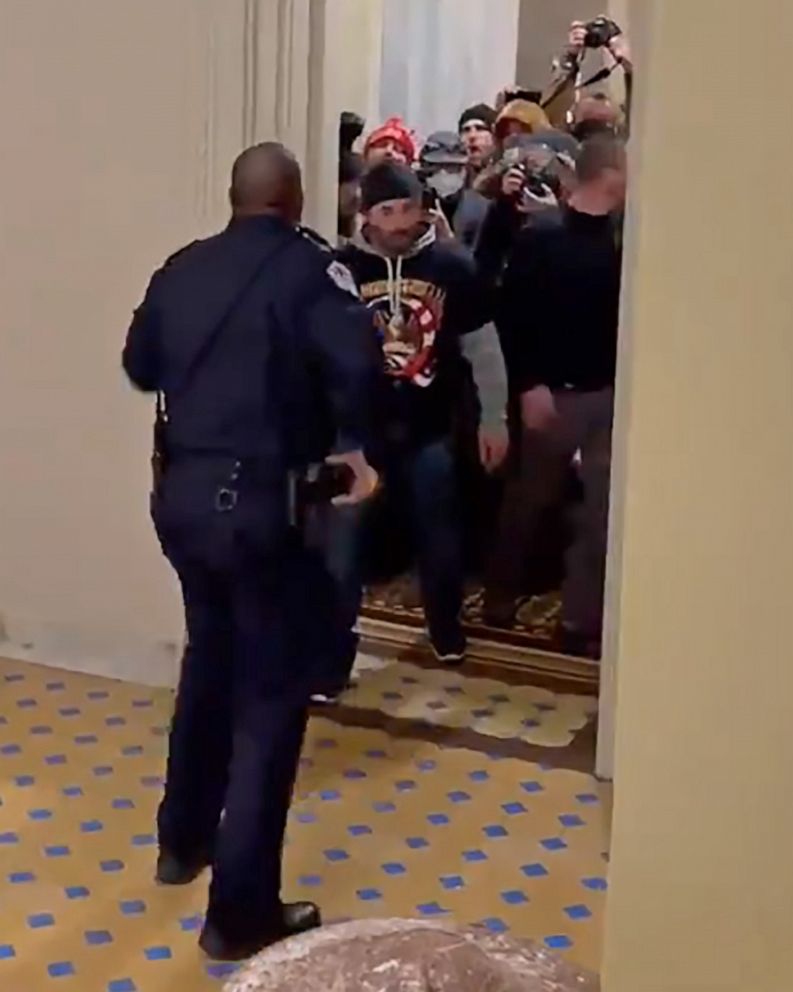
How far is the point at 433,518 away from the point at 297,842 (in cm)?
117

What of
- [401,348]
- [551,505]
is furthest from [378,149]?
[551,505]

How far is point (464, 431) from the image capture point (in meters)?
4.40

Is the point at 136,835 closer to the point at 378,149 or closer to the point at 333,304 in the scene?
the point at 333,304

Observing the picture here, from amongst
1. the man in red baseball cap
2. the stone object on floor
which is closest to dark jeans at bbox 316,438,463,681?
the man in red baseball cap

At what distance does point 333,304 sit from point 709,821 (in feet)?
4.77

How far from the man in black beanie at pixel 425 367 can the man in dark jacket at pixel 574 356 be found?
0.14 m

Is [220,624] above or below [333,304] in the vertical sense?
below

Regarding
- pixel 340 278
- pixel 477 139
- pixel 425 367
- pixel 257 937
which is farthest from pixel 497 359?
pixel 257 937

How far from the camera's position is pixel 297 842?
316 centimetres

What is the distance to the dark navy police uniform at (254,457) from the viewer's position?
8.41 ft

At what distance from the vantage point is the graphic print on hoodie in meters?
3.84

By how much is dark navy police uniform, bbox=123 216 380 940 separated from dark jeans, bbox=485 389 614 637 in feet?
5.00

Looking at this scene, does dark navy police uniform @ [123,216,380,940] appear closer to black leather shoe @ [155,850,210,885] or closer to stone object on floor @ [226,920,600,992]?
black leather shoe @ [155,850,210,885]

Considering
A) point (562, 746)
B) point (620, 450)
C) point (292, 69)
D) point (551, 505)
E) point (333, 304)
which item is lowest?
point (562, 746)
